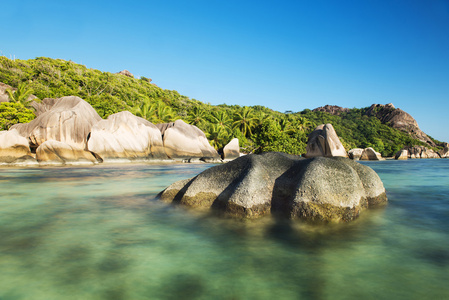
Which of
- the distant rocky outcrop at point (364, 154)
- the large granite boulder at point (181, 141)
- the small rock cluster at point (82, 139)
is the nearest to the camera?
the small rock cluster at point (82, 139)

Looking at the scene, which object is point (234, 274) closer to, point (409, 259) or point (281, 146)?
point (409, 259)

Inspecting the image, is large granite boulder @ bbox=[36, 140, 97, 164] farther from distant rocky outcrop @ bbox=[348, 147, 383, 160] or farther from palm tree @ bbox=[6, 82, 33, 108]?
distant rocky outcrop @ bbox=[348, 147, 383, 160]

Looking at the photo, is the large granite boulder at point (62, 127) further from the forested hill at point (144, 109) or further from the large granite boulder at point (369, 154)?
the large granite boulder at point (369, 154)

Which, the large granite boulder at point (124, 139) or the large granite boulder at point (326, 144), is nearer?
the large granite boulder at point (124, 139)

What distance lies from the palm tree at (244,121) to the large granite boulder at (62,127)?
1053 inches

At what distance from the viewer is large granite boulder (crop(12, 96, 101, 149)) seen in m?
21.1

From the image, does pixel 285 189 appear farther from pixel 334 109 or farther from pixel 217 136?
pixel 334 109

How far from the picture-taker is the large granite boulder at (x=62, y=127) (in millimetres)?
21094

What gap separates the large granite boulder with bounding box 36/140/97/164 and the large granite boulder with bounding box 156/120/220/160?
6727 millimetres

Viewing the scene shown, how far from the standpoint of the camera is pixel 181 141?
27.0m

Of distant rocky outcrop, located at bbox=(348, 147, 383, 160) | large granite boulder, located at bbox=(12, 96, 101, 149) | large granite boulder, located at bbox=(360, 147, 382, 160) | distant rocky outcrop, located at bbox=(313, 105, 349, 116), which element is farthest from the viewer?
distant rocky outcrop, located at bbox=(313, 105, 349, 116)

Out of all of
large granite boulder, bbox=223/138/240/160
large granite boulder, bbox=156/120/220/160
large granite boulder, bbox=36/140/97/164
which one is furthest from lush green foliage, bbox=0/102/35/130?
large granite boulder, bbox=223/138/240/160

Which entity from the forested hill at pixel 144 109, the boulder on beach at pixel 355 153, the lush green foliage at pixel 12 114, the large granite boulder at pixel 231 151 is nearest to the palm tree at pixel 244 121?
the forested hill at pixel 144 109

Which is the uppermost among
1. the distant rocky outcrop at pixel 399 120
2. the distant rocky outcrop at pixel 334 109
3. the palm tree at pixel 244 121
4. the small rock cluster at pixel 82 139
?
the distant rocky outcrop at pixel 334 109
